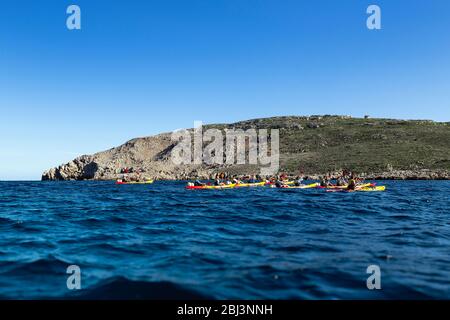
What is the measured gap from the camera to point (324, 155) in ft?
362

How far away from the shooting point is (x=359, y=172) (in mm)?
90688

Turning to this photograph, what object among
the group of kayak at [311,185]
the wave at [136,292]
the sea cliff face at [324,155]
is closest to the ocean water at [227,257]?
the wave at [136,292]

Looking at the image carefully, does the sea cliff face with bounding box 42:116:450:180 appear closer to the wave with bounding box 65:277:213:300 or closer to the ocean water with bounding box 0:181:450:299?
the ocean water with bounding box 0:181:450:299

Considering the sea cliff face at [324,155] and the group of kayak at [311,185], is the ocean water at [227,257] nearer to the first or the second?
the group of kayak at [311,185]

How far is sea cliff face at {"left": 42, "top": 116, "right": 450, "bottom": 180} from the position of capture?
93.4 metres

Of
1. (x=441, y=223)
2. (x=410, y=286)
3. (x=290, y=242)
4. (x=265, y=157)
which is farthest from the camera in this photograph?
(x=265, y=157)

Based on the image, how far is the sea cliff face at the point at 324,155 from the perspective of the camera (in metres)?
93.4

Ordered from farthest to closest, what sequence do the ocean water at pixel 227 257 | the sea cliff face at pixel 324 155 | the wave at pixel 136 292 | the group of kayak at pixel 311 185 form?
the sea cliff face at pixel 324 155 < the group of kayak at pixel 311 185 < the ocean water at pixel 227 257 < the wave at pixel 136 292

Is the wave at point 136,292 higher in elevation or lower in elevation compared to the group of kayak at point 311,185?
lower

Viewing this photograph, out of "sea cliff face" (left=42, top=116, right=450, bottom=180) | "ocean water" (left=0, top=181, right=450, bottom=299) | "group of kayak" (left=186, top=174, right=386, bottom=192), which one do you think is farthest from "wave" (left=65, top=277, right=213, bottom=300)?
"sea cliff face" (left=42, top=116, right=450, bottom=180)

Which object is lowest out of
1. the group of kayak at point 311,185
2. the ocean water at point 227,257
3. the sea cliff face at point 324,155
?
the ocean water at point 227,257
